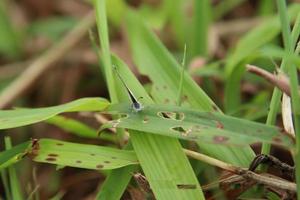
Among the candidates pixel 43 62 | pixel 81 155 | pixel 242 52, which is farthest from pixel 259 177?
pixel 43 62

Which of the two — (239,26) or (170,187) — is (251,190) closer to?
(170,187)

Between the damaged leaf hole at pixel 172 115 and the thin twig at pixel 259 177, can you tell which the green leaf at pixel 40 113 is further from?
the thin twig at pixel 259 177

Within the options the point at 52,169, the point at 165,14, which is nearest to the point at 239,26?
the point at 165,14

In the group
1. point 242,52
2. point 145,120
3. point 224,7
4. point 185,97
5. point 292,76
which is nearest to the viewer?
point 292,76

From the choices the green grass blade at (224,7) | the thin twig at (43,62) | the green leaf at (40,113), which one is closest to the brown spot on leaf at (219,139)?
the green leaf at (40,113)

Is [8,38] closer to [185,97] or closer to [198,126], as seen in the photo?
[185,97]
